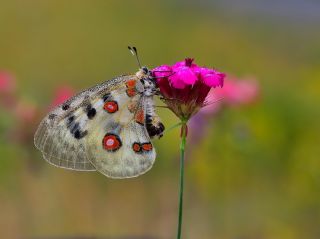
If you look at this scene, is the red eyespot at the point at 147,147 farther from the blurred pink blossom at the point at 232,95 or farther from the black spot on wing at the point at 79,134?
the blurred pink blossom at the point at 232,95

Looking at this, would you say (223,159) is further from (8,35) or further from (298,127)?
(8,35)

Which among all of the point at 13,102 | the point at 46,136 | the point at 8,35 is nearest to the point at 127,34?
the point at 8,35

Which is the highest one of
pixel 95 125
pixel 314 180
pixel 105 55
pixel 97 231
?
pixel 105 55

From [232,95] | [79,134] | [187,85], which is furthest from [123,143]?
[232,95]

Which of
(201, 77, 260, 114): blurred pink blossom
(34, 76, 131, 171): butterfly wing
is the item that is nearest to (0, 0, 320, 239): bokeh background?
(201, 77, 260, 114): blurred pink blossom

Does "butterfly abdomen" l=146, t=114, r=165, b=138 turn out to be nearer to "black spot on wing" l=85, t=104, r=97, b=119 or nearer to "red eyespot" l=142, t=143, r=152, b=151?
"red eyespot" l=142, t=143, r=152, b=151

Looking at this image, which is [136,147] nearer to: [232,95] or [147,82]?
[147,82]

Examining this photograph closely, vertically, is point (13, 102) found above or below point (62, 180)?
above
